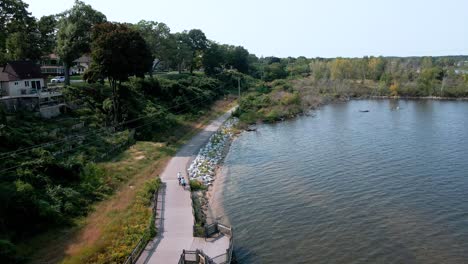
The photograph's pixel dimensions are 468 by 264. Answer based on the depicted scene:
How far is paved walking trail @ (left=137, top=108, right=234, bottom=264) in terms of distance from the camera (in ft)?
76.8

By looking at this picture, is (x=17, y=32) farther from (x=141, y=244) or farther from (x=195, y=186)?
(x=141, y=244)

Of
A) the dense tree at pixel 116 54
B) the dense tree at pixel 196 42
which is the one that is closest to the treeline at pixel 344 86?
the dense tree at pixel 196 42

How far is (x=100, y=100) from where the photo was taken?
5647 cm

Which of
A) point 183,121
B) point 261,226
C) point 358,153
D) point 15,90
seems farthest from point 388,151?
point 15,90

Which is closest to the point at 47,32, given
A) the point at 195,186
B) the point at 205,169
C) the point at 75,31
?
the point at 75,31

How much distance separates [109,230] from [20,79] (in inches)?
1224

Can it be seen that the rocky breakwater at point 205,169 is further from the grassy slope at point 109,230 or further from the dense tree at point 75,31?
the dense tree at point 75,31

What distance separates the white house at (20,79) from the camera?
48.7 metres

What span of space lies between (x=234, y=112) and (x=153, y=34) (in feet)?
76.2

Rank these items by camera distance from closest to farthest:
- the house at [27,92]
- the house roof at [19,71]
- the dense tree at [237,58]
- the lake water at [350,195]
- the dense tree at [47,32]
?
the lake water at [350,195]
the house at [27,92]
the house roof at [19,71]
the dense tree at [47,32]
the dense tree at [237,58]

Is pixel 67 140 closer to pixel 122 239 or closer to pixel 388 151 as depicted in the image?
pixel 122 239

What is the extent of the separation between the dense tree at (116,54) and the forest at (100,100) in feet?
0.39

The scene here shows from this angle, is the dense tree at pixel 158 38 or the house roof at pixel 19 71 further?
the dense tree at pixel 158 38

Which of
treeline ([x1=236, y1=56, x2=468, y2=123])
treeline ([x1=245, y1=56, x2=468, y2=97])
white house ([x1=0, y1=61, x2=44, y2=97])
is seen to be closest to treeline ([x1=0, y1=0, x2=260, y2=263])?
white house ([x1=0, y1=61, x2=44, y2=97])
